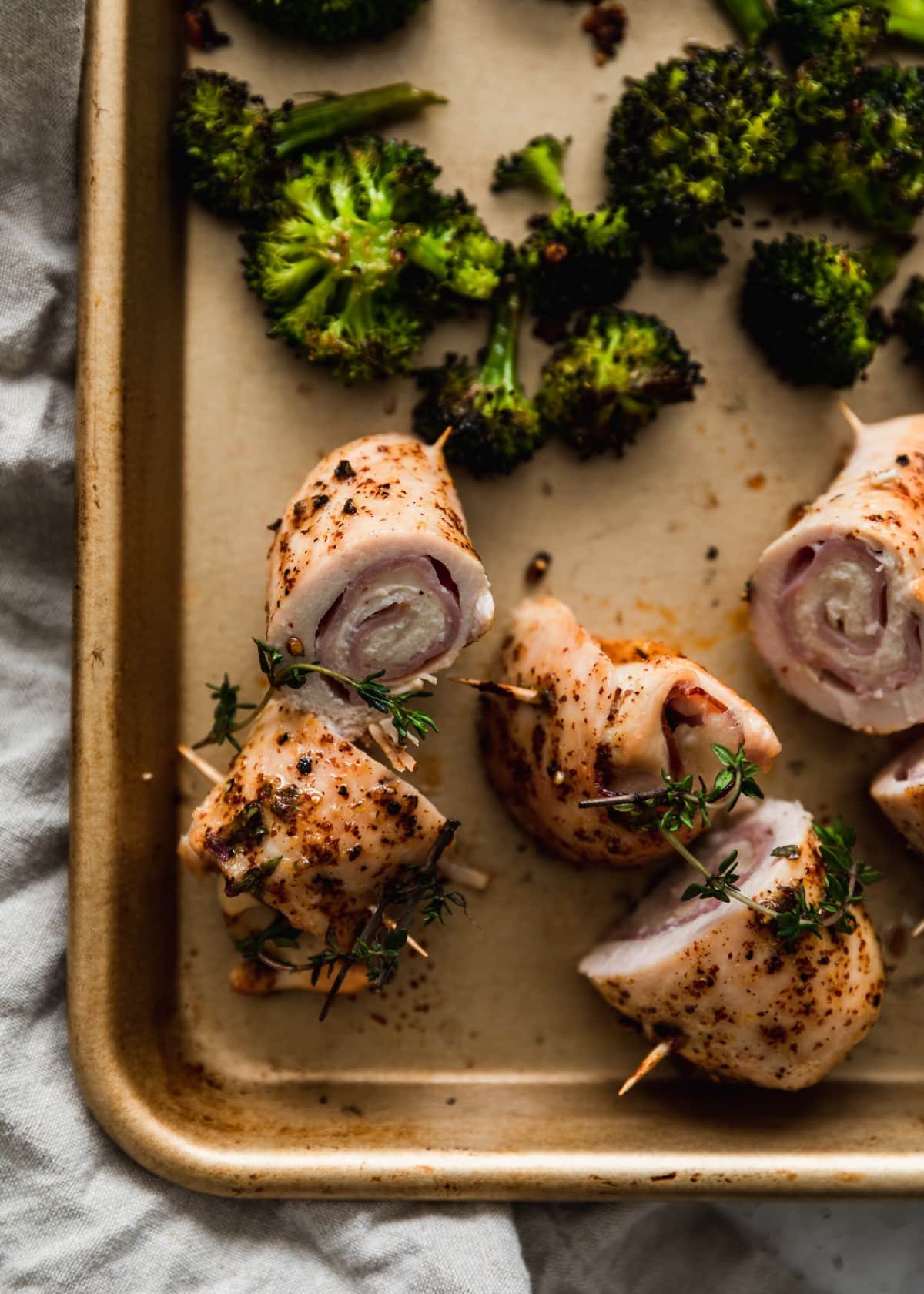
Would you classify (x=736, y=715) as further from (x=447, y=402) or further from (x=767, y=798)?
(x=447, y=402)

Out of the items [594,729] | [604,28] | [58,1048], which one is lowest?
[58,1048]

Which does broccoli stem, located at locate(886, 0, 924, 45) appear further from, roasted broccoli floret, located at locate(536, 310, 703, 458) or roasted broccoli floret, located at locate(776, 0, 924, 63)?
roasted broccoli floret, located at locate(536, 310, 703, 458)

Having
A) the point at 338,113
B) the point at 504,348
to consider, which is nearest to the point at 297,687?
the point at 504,348

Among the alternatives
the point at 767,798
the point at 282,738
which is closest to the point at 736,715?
the point at 767,798

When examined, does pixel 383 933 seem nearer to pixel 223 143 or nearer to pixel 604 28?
pixel 223 143

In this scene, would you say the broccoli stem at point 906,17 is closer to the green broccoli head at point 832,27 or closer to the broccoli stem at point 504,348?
the green broccoli head at point 832,27

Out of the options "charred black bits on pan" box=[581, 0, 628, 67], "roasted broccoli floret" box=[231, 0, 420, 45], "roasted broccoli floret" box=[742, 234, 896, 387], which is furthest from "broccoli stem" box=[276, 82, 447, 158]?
"roasted broccoli floret" box=[742, 234, 896, 387]

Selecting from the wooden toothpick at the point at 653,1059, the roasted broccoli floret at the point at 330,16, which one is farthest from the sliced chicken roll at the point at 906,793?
the roasted broccoli floret at the point at 330,16
